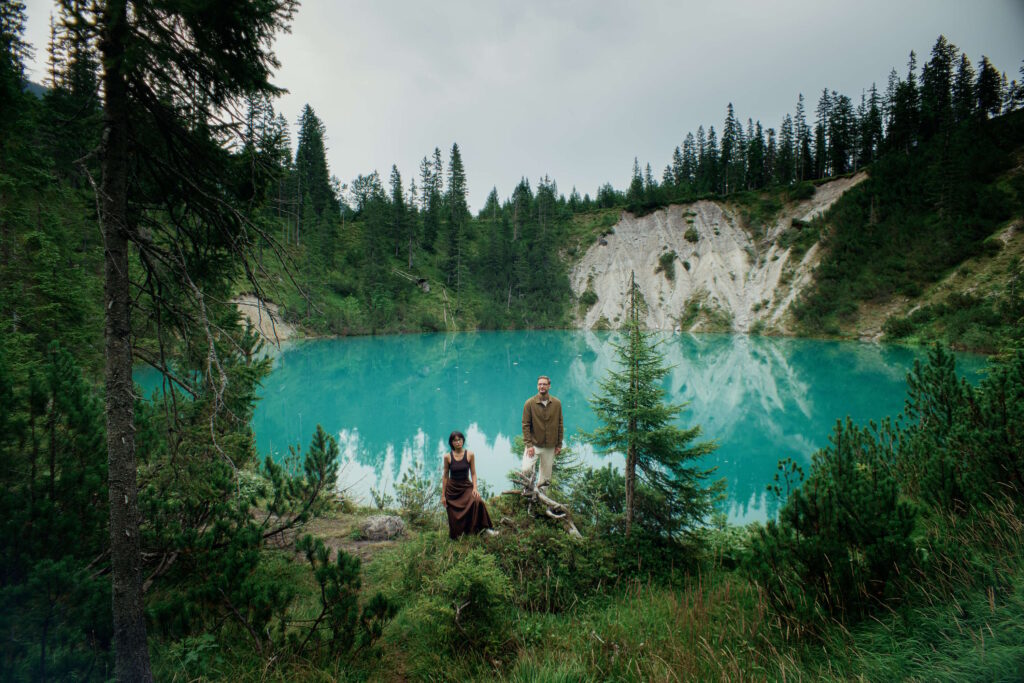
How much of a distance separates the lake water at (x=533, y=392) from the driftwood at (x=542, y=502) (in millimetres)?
1106

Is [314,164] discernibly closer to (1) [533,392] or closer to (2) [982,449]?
(1) [533,392]

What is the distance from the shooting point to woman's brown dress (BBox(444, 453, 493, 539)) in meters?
5.83

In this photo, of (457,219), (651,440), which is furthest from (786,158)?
(651,440)

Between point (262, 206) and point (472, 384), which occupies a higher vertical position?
point (262, 206)

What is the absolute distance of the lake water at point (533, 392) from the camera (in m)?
13.1

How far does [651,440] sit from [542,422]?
1746 mm

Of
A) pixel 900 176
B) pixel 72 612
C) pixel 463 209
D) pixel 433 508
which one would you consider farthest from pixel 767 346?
pixel 463 209

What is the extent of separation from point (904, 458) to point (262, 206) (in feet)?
30.3

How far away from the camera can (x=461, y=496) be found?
19.3 ft

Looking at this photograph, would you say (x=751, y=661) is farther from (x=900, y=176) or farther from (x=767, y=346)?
(x=900, y=176)

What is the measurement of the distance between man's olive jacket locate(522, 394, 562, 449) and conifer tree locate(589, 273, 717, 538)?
28.3 inches

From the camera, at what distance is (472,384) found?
1021 inches

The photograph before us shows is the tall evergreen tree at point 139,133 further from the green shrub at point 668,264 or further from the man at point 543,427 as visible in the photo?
the green shrub at point 668,264

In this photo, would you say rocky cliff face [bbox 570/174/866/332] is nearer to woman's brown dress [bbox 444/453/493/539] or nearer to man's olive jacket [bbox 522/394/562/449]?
man's olive jacket [bbox 522/394/562/449]
